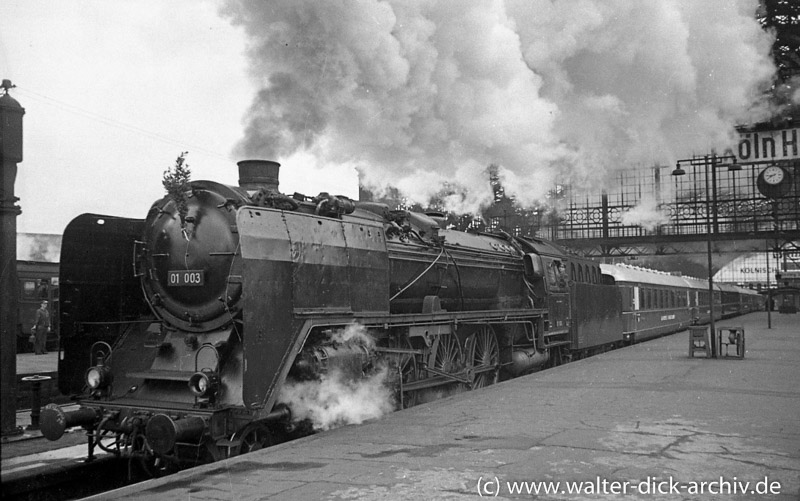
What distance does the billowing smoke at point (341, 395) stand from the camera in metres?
7.25

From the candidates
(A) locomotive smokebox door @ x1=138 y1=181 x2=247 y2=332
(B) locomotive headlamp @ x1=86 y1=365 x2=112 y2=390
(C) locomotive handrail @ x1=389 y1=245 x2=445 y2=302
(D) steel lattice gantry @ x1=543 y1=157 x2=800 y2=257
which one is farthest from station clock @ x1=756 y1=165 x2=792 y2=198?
(B) locomotive headlamp @ x1=86 y1=365 x2=112 y2=390

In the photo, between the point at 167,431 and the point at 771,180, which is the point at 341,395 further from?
the point at 771,180

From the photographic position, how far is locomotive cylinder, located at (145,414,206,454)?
5.97 metres

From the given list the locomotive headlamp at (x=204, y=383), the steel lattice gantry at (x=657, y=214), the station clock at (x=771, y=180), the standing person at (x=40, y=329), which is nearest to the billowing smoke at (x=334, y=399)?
the locomotive headlamp at (x=204, y=383)

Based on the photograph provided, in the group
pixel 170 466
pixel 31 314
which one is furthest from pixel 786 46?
pixel 31 314

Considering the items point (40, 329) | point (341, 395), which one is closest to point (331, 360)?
point (341, 395)

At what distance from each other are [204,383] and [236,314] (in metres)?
0.75

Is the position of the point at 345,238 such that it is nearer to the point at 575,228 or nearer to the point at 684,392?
the point at 684,392

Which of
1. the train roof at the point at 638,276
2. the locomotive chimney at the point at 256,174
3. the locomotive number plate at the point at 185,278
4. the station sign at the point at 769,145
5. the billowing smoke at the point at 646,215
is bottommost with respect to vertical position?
the locomotive number plate at the point at 185,278

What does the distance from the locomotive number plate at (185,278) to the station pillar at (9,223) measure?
1910 mm

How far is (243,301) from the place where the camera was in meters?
6.31

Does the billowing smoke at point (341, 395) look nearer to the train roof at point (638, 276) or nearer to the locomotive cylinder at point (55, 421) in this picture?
the locomotive cylinder at point (55, 421)

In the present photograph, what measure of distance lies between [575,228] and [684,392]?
3048 centimetres

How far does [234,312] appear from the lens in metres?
6.82
